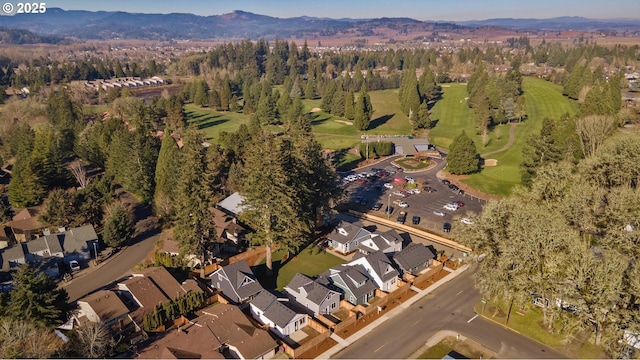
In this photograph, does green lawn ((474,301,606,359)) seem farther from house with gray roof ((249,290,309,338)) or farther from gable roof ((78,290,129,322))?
gable roof ((78,290,129,322))

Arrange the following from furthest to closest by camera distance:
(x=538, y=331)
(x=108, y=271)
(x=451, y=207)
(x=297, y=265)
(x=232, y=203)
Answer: (x=232, y=203) → (x=451, y=207) → (x=297, y=265) → (x=108, y=271) → (x=538, y=331)

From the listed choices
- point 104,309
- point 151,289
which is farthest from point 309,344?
point 104,309

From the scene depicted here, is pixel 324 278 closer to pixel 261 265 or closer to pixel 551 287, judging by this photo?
pixel 261 265

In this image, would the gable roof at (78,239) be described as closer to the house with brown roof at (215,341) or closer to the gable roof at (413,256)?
the house with brown roof at (215,341)

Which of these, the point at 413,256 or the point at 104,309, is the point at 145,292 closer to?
the point at 104,309

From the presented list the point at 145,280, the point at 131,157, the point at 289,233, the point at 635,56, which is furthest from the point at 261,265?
the point at 635,56
